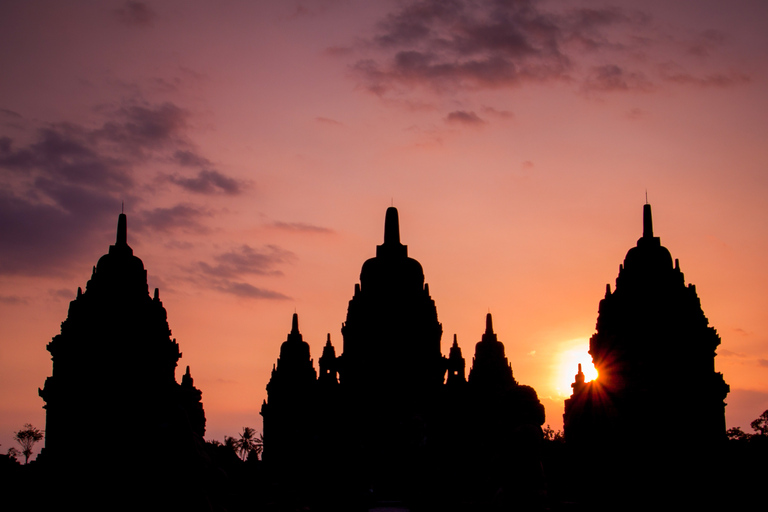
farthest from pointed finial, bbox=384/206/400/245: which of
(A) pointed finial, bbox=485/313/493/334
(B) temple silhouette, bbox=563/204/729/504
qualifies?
(B) temple silhouette, bbox=563/204/729/504

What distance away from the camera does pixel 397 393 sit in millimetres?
64125

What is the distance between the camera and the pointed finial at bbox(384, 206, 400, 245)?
71.6m

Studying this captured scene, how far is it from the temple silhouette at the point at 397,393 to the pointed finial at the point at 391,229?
0.24 ft

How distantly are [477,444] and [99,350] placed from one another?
2510 cm

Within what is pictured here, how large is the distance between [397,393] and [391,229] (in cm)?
1320

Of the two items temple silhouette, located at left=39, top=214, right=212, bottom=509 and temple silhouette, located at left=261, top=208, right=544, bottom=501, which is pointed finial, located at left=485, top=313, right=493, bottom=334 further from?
temple silhouette, located at left=39, top=214, right=212, bottom=509

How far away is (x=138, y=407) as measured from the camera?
2409 inches

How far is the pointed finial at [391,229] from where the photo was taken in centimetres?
7156

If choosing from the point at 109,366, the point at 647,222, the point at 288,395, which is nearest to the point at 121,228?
the point at 109,366

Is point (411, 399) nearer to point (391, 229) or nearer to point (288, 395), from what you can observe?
point (391, 229)

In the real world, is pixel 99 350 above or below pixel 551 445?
above

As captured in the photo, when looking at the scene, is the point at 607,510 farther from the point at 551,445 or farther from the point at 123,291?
the point at 123,291

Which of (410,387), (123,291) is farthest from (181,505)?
(123,291)

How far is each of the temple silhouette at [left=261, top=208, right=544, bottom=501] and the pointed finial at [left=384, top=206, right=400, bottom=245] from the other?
7cm
